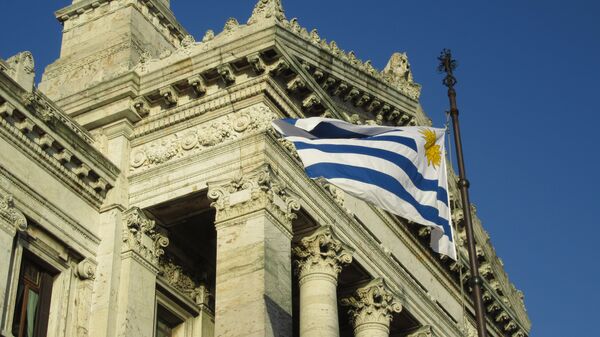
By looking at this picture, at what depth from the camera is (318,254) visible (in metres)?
28.3

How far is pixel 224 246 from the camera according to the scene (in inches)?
1031

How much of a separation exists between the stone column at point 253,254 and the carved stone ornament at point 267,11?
4.18 m

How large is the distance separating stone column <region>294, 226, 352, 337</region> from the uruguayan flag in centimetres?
365

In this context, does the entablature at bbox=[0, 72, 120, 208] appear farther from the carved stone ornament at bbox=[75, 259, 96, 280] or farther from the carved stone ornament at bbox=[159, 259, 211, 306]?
the carved stone ornament at bbox=[159, 259, 211, 306]

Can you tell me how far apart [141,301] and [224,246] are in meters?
2.54

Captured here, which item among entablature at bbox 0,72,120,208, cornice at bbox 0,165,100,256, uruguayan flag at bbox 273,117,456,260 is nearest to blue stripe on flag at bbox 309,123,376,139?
uruguayan flag at bbox 273,117,456,260

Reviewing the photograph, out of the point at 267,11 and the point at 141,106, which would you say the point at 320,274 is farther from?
the point at 267,11

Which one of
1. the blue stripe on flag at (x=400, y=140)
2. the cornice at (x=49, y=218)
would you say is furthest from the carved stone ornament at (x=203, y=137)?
the blue stripe on flag at (x=400, y=140)

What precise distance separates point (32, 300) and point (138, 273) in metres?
2.46

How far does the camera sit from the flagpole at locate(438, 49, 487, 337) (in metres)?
19.5

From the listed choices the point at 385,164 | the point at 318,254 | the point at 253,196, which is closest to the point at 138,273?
the point at 253,196

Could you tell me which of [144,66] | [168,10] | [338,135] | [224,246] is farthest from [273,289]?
[168,10]

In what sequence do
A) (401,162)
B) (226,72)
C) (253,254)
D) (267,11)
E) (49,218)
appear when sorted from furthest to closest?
(267,11) < (226,72) < (49,218) < (253,254) < (401,162)

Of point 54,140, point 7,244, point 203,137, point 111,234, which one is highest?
point 203,137
